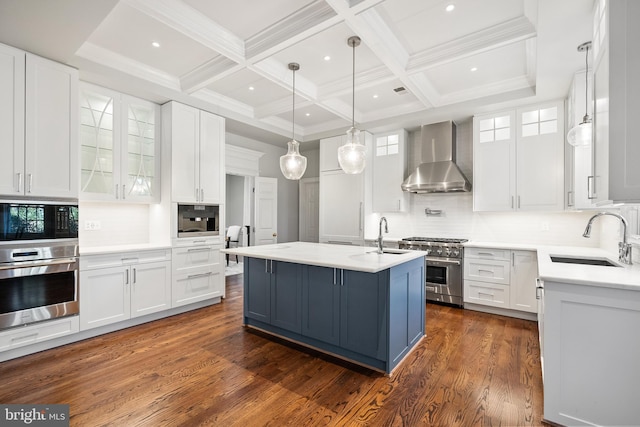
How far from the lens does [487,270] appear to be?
3.95 m

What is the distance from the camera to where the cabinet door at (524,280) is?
3.65m

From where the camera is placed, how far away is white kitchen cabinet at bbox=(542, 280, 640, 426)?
5.29ft

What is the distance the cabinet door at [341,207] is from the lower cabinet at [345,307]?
7.27ft

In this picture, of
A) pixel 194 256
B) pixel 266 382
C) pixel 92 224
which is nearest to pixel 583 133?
pixel 266 382

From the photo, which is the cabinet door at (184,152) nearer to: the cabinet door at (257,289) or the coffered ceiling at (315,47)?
the coffered ceiling at (315,47)

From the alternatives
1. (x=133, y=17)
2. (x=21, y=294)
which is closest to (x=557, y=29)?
(x=133, y=17)

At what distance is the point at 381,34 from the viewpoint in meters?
2.72

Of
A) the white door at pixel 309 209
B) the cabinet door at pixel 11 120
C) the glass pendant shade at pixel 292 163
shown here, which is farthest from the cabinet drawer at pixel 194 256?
the white door at pixel 309 209

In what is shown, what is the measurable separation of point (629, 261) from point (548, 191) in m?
1.68

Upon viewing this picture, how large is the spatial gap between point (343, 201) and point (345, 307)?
2923 mm

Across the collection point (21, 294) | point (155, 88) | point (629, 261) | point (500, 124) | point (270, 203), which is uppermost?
point (155, 88)

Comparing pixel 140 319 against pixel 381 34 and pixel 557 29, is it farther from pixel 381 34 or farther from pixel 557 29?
pixel 557 29

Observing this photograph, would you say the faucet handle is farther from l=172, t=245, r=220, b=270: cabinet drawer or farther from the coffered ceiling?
l=172, t=245, r=220, b=270: cabinet drawer

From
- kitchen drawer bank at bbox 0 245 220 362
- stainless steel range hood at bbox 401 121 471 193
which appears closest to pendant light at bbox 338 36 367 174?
stainless steel range hood at bbox 401 121 471 193
